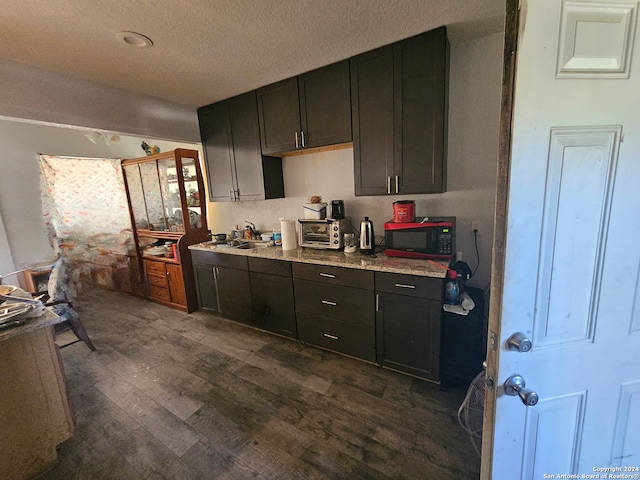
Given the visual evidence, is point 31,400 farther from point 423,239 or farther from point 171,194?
point 423,239

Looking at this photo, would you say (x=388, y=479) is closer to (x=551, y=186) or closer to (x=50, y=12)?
(x=551, y=186)

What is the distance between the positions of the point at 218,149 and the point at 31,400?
2610mm

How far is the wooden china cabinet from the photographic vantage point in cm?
335

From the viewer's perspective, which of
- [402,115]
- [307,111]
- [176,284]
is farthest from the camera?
[176,284]

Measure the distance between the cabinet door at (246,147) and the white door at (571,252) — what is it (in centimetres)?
251

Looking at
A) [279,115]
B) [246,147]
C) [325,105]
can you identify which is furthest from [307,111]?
[246,147]

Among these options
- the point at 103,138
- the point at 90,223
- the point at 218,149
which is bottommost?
the point at 90,223

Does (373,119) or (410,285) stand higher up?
(373,119)

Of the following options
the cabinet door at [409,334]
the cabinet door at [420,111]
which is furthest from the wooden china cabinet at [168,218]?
the cabinet door at [420,111]

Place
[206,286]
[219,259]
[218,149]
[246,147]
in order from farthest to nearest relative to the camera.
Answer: [206,286] < [218,149] < [219,259] < [246,147]

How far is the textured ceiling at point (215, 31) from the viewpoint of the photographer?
149 cm

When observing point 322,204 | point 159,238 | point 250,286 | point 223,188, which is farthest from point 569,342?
point 159,238

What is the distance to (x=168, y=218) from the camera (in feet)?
11.9

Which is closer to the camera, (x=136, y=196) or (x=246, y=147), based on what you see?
(x=246, y=147)
